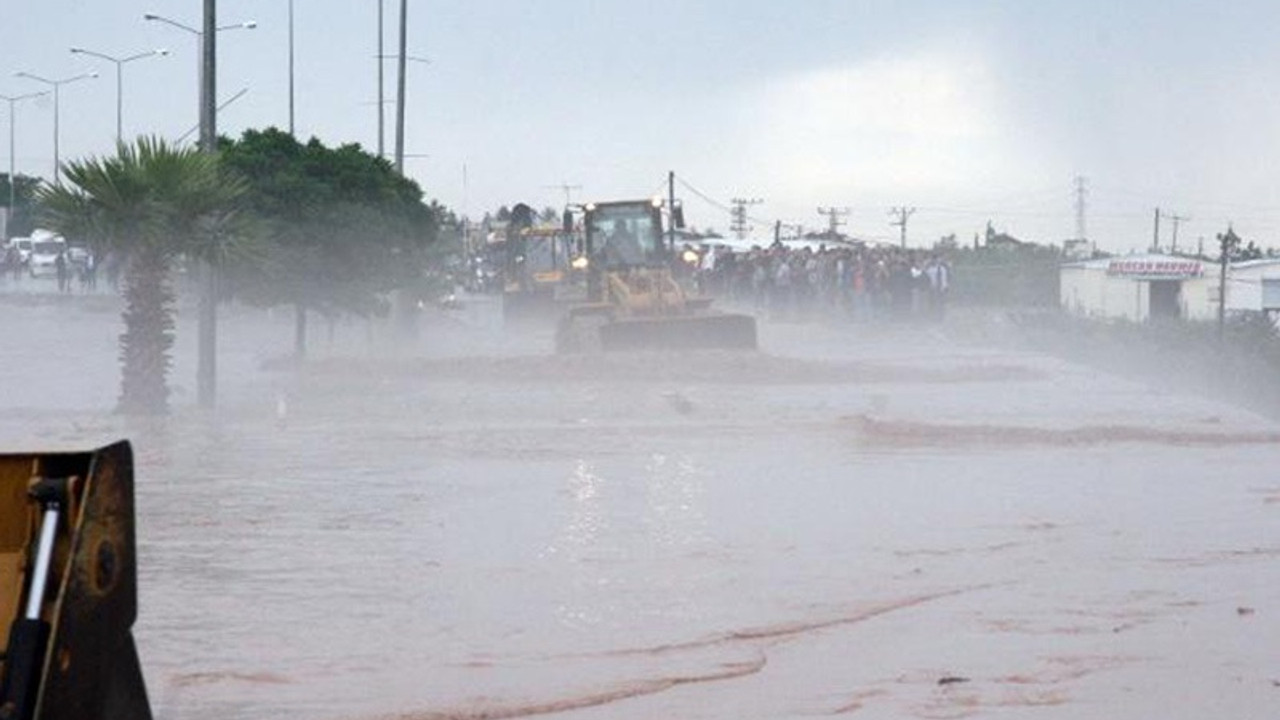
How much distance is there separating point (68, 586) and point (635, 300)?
3712 centimetres

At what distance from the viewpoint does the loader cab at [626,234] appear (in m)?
46.3

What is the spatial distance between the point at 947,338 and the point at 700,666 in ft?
130

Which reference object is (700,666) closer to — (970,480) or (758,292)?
(970,480)

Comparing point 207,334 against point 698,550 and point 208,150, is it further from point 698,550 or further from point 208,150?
point 698,550

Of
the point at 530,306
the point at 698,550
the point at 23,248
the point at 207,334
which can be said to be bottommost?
the point at 698,550

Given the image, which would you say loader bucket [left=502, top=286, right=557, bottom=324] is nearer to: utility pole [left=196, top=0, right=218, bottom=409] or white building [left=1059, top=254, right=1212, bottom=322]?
white building [left=1059, top=254, right=1212, bottom=322]

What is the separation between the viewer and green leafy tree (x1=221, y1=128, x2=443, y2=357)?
130 ft

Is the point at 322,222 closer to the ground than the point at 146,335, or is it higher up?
higher up

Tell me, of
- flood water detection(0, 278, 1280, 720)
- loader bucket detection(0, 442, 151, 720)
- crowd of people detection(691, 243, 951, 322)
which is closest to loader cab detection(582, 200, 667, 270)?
crowd of people detection(691, 243, 951, 322)

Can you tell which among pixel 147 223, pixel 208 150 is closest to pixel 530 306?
pixel 208 150

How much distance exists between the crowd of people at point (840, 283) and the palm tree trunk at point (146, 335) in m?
22.3

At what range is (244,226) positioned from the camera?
29.5 m

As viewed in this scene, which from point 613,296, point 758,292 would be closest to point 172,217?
point 613,296

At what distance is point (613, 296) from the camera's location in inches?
1746
